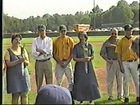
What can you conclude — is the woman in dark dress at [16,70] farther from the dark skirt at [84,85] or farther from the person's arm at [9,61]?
the dark skirt at [84,85]

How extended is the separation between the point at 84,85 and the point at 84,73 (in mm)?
195

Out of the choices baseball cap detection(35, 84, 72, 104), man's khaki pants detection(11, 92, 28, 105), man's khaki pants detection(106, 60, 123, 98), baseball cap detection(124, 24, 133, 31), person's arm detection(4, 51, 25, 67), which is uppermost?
baseball cap detection(124, 24, 133, 31)

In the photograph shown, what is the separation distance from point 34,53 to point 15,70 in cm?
82

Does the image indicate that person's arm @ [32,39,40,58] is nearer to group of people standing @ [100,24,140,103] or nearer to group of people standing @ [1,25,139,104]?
group of people standing @ [1,25,139,104]

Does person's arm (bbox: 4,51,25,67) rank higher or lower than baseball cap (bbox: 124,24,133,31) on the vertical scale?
lower

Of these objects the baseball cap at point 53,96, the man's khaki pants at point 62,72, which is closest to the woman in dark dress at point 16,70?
the man's khaki pants at point 62,72

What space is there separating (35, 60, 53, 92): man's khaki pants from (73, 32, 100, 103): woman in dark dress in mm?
684

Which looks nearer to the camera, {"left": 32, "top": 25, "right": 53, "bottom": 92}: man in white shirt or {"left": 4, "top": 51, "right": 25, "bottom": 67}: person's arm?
{"left": 4, "top": 51, "right": 25, "bottom": 67}: person's arm

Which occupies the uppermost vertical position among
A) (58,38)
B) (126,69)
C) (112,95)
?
(58,38)

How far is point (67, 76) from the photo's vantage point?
250 inches

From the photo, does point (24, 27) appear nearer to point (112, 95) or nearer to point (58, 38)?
point (58, 38)

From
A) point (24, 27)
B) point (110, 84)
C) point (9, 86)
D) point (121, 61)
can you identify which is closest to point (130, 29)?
point (121, 61)

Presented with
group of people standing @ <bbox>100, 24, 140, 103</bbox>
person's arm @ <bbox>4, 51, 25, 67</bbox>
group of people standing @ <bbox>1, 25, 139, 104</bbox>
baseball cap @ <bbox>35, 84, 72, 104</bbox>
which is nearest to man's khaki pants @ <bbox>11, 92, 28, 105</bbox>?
group of people standing @ <bbox>1, 25, 139, 104</bbox>

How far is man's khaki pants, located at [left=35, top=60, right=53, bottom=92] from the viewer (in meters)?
6.28
